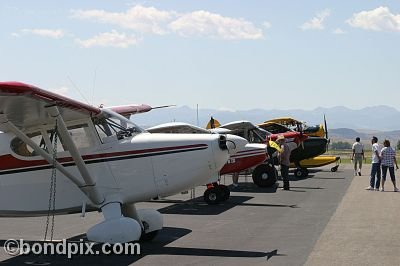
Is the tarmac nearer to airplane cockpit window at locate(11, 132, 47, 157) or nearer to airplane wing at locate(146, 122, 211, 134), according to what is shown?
airplane cockpit window at locate(11, 132, 47, 157)

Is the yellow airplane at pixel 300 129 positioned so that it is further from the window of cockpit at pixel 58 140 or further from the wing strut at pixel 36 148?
the wing strut at pixel 36 148

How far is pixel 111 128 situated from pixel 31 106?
4.89 feet

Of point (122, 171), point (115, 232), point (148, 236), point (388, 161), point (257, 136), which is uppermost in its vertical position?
point (257, 136)

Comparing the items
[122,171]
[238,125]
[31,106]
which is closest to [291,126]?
[238,125]

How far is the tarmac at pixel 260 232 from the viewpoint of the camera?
7.61 metres

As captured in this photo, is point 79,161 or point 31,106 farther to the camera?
point 79,161

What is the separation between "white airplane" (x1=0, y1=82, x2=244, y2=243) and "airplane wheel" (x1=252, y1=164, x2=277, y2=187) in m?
10.2

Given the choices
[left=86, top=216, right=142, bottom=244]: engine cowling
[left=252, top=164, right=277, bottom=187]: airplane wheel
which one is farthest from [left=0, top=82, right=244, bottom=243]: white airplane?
[left=252, top=164, right=277, bottom=187]: airplane wheel

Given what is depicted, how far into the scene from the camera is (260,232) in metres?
9.75

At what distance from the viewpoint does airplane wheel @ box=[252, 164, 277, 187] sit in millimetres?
18531

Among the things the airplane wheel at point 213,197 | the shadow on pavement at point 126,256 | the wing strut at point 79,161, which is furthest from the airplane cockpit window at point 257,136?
the wing strut at point 79,161

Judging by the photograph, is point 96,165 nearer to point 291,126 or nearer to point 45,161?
point 45,161

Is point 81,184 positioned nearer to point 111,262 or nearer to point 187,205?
point 111,262

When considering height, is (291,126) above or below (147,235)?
above
